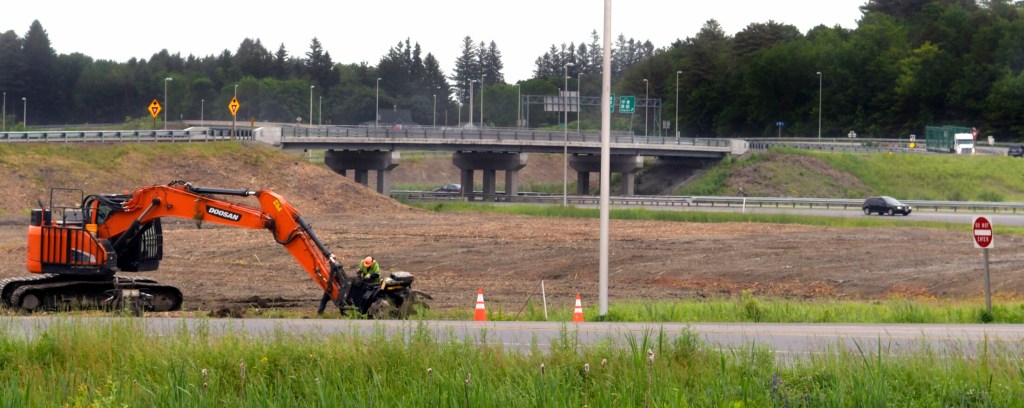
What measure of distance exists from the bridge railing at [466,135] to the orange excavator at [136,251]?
5481cm

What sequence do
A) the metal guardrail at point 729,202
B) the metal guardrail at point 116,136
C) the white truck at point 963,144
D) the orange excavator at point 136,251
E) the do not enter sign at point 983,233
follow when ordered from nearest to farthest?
1. the orange excavator at point 136,251
2. the do not enter sign at point 983,233
3. the metal guardrail at point 116,136
4. the metal guardrail at point 729,202
5. the white truck at point 963,144

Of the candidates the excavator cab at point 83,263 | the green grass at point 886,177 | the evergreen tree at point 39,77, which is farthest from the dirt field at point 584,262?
the evergreen tree at point 39,77

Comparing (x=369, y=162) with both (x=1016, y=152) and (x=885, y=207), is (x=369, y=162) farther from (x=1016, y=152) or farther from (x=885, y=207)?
(x=1016, y=152)

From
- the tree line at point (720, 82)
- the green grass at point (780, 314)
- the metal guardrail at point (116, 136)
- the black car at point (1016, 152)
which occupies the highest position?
the tree line at point (720, 82)

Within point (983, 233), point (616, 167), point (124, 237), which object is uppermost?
point (616, 167)

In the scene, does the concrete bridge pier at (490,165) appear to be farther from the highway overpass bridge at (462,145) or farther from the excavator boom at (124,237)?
the excavator boom at (124,237)

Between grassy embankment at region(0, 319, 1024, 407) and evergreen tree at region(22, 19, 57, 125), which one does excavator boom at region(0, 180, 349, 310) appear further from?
evergreen tree at region(22, 19, 57, 125)

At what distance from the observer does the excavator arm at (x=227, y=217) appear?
24.1 meters

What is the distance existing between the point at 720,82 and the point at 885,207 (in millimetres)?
75285

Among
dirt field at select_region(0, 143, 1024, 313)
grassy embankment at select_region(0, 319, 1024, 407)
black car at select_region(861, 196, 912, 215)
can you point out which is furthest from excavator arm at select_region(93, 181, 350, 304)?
black car at select_region(861, 196, 912, 215)

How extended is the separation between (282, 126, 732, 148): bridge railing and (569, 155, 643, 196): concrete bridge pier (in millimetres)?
1545

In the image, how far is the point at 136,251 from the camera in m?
26.1

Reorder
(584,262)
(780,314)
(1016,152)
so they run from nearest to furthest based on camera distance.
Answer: (780,314), (584,262), (1016,152)

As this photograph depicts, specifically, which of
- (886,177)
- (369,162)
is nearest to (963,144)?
(886,177)
